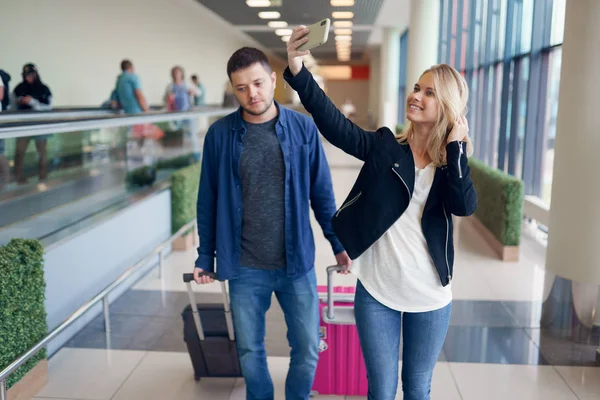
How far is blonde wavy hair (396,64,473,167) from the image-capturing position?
1.96 meters

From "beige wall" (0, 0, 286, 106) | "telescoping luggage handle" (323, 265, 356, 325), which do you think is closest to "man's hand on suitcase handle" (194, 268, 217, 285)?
"telescoping luggage handle" (323, 265, 356, 325)

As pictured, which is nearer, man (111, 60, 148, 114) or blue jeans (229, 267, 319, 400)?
blue jeans (229, 267, 319, 400)

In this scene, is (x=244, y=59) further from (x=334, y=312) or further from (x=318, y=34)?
(x=334, y=312)

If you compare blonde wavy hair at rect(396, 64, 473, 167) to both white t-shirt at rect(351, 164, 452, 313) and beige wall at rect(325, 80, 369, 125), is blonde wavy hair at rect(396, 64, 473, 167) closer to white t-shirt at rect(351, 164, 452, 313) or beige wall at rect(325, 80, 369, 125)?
white t-shirt at rect(351, 164, 452, 313)

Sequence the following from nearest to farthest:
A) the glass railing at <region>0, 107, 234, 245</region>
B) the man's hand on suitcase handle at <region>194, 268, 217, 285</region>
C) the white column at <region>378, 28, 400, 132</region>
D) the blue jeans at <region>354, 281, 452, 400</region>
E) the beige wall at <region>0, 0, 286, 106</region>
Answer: the blue jeans at <region>354, 281, 452, 400</region> → the man's hand on suitcase handle at <region>194, 268, 217, 285</region> → the glass railing at <region>0, 107, 234, 245</region> → the beige wall at <region>0, 0, 286, 106</region> → the white column at <region>378, 28, 400, 132</region>

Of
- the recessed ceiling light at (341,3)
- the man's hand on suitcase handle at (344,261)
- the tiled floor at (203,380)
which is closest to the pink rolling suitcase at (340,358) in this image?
the tiled floor at (203,380)

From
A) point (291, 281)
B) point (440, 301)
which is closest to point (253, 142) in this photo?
point (291, 281)

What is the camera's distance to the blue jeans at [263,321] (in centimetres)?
252

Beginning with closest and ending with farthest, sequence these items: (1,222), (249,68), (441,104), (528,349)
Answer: (441,104) < (249,68) < (1,222) < (528,349)

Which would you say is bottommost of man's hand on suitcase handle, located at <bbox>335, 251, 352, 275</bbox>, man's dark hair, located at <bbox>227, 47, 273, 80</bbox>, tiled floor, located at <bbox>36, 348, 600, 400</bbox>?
tiled floor, located at <bbox>36, 348, 600, 400</bbox>

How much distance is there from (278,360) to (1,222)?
1.92 metres

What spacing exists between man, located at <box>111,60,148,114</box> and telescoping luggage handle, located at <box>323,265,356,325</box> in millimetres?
5996

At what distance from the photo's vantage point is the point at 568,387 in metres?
3.50

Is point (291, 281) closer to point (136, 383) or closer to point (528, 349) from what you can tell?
point (136, 383)
